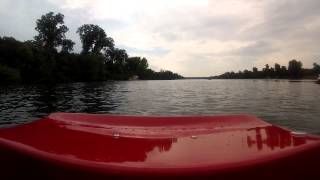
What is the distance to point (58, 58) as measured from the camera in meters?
A: 93.1

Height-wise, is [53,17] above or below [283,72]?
above

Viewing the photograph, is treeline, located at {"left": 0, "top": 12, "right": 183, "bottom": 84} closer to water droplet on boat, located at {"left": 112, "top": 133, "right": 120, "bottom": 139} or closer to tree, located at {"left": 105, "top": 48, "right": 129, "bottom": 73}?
tree, located at {"left": 105, "top": 48, "right": 129, "bottom": 73}

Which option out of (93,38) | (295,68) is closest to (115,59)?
(93,38)

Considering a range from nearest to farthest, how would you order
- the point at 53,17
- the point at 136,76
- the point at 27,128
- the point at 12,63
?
the point at 27,128
the point at 12,63
the point at 53,17
the point at 136,76

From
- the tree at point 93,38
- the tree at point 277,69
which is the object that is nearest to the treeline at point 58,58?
the tree at point 93,38

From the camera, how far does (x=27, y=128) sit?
276 inches

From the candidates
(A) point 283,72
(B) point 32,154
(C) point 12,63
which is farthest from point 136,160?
(A) point 283,72

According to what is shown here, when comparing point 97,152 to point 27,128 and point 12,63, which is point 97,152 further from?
point 12,63

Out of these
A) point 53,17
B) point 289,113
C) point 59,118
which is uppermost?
point 53,17

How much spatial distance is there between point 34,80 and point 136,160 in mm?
78651

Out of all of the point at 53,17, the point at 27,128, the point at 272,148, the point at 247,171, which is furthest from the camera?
the point at 53,17

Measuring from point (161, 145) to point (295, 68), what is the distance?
14889 cm

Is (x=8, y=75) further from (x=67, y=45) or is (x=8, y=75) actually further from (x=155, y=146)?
(x=155, y=146)

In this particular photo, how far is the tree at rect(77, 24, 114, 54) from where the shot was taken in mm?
114125
